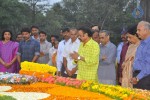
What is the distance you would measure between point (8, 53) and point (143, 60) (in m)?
4.69

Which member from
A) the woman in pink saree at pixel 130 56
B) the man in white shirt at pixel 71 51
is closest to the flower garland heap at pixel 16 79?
the man in white shirt at pixel 71 51

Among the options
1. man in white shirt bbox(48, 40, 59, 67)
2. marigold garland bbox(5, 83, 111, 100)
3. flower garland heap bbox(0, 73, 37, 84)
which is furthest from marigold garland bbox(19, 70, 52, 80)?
man in white shirt bbox(48, 40, 59, 67)

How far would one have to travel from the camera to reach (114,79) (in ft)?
28.6

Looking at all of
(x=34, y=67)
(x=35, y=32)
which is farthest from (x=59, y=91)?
(x=35, y=32)

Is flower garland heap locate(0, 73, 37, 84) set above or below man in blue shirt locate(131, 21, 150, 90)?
below

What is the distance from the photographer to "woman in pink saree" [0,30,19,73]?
A: 1016 centimetres

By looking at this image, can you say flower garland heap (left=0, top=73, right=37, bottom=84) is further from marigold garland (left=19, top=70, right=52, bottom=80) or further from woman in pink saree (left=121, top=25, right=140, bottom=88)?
woman in pink saree (left=121, top=25, right=140, bottom=88)

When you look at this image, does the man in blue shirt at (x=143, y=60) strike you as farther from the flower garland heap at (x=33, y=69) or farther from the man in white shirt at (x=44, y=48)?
the man in white shirt at (x=44, y=48)

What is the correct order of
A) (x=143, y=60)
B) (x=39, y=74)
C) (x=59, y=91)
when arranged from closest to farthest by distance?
(x=143, y=60)
(x=59, y=91)
(x=39, y=74)

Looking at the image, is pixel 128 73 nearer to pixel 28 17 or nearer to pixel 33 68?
pixel 33 68

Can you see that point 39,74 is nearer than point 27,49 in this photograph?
Yes

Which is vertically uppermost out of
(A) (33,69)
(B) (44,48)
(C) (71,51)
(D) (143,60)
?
(B) (44,48)

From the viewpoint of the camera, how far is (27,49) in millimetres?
10211

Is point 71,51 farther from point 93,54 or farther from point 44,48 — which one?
point 44,48
